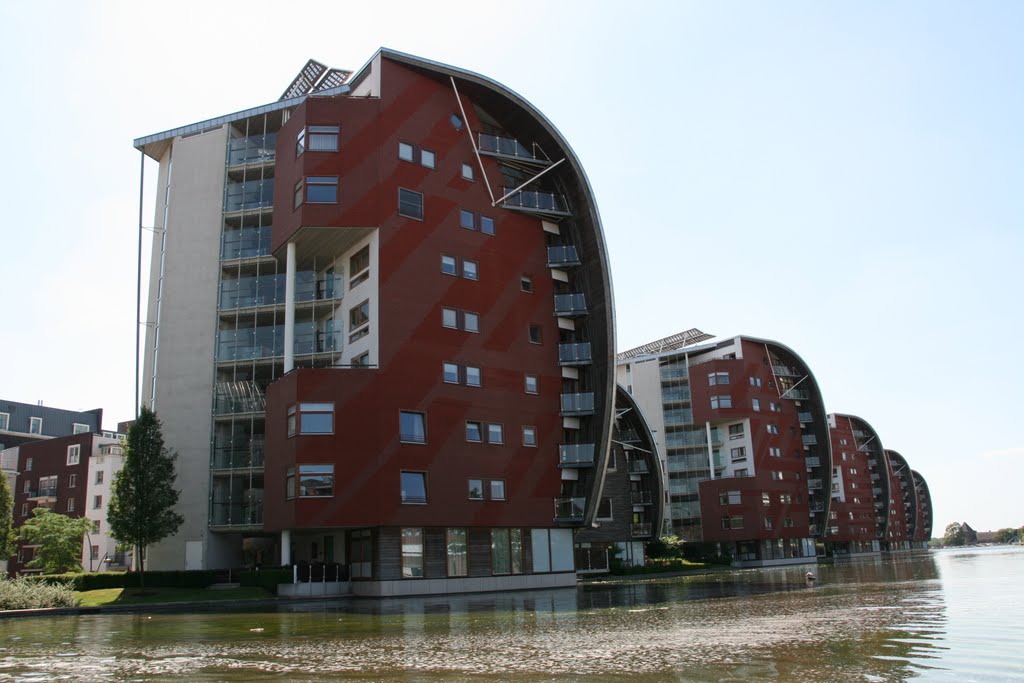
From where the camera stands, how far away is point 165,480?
4716 cm

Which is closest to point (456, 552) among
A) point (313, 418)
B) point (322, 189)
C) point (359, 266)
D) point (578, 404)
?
point (313, 418)

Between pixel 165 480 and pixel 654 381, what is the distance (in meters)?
66.7

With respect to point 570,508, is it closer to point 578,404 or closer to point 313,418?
point 578,404

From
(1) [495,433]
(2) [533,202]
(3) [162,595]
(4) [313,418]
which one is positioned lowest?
(3) [162,595]

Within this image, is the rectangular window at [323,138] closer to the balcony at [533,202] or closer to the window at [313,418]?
the balcony at [533,202]

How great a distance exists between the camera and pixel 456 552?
149ft

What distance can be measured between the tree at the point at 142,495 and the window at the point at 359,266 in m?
14.0

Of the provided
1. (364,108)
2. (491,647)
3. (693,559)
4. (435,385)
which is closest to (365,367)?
(435,385)

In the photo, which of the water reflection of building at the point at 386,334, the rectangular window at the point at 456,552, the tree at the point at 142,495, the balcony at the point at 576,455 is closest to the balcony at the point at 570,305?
the water reflection of building at the point at 386,334

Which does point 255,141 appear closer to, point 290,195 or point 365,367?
point 290,195

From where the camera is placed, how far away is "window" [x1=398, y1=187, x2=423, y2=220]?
47.2 m

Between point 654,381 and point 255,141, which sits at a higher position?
point 255,141

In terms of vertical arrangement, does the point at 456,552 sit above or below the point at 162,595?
above

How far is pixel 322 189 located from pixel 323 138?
10.1 ft
